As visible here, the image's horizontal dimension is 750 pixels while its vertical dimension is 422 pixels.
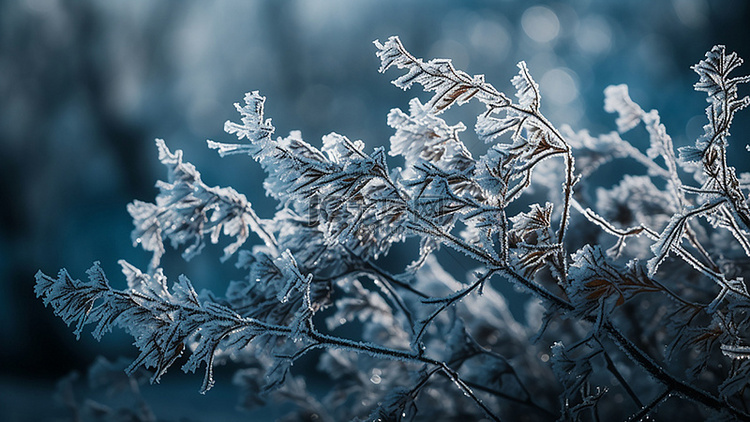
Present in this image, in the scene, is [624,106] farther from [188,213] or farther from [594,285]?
[188,213]

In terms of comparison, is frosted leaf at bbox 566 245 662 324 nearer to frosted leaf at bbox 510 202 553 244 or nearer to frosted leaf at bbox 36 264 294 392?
frosted leaf at bbox 510 202 553 244

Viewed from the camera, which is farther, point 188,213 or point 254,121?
point 188,213

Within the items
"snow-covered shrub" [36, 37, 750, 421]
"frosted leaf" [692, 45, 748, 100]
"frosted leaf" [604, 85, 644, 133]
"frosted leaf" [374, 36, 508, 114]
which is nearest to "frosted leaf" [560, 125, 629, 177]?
"frosted leaf" [604, 85, 644, 133]

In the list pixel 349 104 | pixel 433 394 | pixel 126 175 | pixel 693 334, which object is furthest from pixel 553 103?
pixel 126 175

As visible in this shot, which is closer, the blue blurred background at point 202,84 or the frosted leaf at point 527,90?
the frosted leaf at point 527,90

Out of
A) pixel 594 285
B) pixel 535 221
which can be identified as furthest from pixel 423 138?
pixel 594 285

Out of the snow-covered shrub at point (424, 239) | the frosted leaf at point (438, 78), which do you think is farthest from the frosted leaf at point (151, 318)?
the frosted leaf at point (438, 78)

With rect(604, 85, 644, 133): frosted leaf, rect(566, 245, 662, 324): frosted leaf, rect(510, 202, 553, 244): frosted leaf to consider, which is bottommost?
rect(566, 245, 662, 324): frosted leaf

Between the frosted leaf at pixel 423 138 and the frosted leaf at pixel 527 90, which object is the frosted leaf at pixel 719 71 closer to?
the frosted leaf at pixel 527 90

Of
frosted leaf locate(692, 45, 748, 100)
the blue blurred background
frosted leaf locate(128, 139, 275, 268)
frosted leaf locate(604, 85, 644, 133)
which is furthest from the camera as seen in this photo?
the blue blurred background
